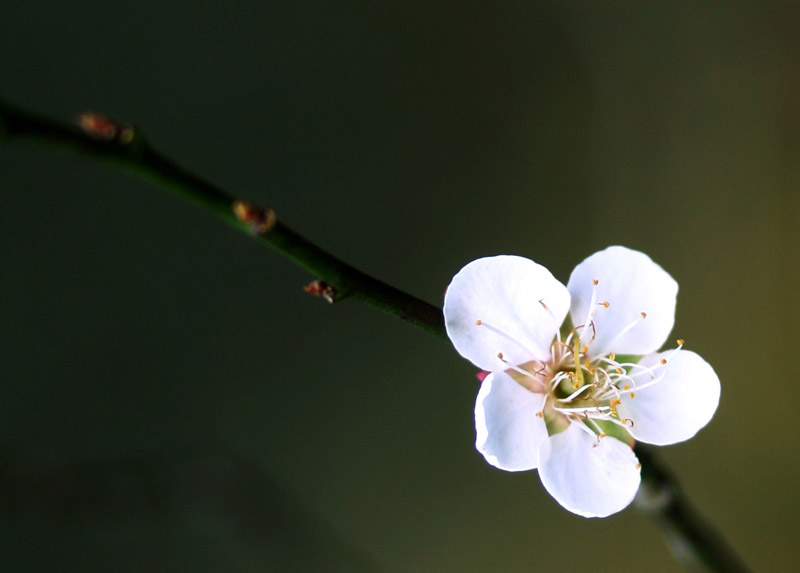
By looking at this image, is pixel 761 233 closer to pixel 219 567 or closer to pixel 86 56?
pixel 219 567

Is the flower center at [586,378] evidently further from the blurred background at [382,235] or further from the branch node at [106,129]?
the blurred background at [382,235]

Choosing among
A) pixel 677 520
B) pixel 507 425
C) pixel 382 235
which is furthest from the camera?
pixel 382 235

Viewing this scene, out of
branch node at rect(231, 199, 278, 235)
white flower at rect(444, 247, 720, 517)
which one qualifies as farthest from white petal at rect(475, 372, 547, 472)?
branch node at rect(231, 199, 278, 235)

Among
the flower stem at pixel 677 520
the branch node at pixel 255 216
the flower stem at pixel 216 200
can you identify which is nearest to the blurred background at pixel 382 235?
the flower stem at pixel 677 520

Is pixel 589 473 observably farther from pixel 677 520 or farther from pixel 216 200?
pixel 216 200

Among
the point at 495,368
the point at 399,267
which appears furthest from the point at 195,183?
the point at 399,267

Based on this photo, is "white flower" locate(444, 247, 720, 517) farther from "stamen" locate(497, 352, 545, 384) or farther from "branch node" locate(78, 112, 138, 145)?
"branch node" locate(78, 112, 138, 145)

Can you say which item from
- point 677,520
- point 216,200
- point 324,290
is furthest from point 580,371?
point 216,200
